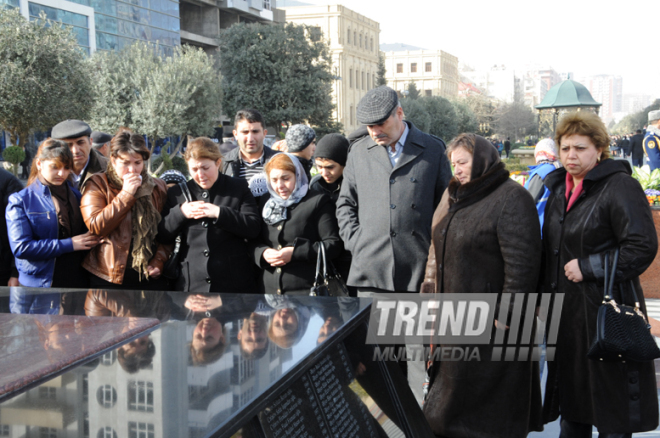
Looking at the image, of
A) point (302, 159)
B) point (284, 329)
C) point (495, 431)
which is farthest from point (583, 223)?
point (302, 159)

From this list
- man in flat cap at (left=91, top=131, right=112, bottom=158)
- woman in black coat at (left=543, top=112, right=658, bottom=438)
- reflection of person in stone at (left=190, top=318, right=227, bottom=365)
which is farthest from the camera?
→ man in flat cap at (left=91, top=131, right=112, bottom=158)

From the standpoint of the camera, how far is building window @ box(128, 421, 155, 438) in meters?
1.42

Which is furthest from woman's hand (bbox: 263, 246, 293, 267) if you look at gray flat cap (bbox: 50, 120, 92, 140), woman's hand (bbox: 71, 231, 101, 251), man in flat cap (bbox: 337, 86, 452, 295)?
gray flat cap (bbox: 50, 120, 92, 140)

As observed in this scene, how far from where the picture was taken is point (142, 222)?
3746 millimetres

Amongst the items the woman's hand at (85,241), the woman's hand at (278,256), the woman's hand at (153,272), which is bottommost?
the woman's hand at (153,272)

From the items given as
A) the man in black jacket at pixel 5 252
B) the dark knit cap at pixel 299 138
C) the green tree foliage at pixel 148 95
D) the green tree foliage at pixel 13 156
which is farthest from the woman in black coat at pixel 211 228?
the green tree foliage at pixel 148 95

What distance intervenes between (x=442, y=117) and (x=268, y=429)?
176ft

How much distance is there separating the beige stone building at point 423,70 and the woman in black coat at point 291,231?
9881 centimetres

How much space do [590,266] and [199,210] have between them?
2.16 m

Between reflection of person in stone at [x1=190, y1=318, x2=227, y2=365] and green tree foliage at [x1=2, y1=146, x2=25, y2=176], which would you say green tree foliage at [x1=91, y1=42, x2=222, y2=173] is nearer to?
green tree foliage at [x1=2, y1=146, x2=25, y2=176]

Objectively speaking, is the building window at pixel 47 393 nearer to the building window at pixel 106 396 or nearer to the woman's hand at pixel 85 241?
the building window at pixel 106 396

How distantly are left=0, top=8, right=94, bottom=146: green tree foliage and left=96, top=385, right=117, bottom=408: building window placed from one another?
72.2 feet

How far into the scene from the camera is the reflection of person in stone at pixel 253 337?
1929mm

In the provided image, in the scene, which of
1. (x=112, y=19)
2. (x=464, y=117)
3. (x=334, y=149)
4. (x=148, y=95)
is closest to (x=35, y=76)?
(x=148, y=95)
